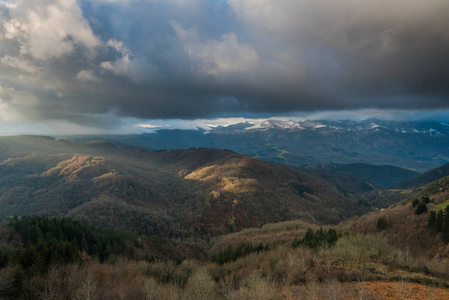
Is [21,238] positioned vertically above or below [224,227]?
above

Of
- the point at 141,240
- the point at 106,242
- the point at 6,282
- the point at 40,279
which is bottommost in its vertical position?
the point at 141,240

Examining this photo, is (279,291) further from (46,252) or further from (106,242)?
(106,242)

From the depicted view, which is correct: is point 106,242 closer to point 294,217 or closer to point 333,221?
point 294,217

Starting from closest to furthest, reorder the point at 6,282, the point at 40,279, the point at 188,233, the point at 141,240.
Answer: the point at 6,282
the point at 40,279
the point at 141,240
the point at 188,233

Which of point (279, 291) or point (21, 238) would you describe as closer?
point (279, 291)

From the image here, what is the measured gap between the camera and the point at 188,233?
134 metres

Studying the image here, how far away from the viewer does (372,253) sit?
33.6 metres

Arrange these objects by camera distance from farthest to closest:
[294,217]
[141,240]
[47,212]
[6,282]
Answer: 1. [47,212]
2. [294,217]
3. [141,240]
4. [6,282]

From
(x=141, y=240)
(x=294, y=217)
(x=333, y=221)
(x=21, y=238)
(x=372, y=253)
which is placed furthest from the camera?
(x=333, y=221)

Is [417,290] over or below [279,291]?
over

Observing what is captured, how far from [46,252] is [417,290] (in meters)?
54.1

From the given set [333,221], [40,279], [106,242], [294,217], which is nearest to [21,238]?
[106,242]

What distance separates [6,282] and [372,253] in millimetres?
49226

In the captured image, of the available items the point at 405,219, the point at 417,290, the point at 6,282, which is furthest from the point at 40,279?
the point at 405,219
